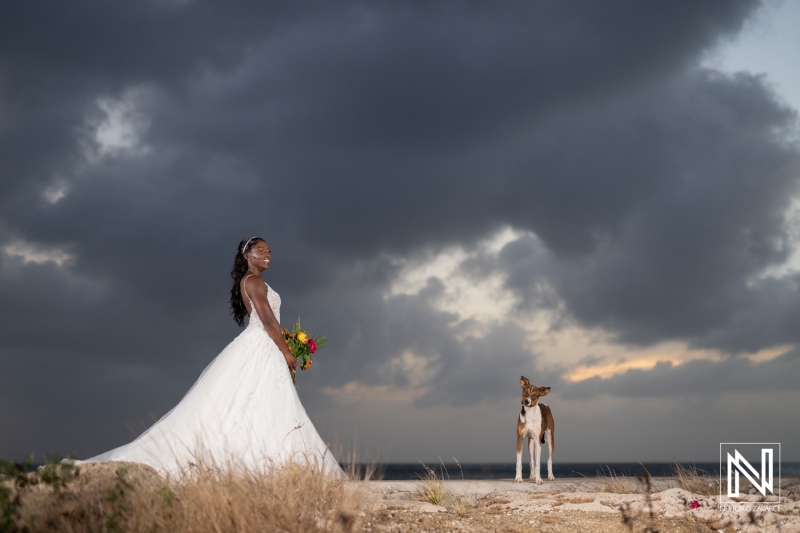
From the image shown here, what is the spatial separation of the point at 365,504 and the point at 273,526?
4.65ft

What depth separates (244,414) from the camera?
373 inches

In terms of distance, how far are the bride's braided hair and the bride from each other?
0.01 meters

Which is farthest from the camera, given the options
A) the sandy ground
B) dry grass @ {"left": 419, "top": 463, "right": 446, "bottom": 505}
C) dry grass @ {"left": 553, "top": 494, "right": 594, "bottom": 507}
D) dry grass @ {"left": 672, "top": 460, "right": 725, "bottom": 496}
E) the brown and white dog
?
the brown and white dog

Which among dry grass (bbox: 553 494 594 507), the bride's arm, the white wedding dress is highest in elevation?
the bride's arm

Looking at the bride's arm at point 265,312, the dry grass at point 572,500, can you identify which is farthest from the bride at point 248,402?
the dry grass at point 572,500

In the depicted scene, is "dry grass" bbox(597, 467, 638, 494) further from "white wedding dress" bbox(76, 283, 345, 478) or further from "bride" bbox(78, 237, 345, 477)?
"bride" bbox(78, 237, 345, 477)

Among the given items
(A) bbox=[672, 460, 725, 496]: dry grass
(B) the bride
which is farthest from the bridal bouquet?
(A) bbox=[672, 460, 725, 496]: dry grass

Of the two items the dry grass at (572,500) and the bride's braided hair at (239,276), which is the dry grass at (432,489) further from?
the bride's braided hair at (239,276)

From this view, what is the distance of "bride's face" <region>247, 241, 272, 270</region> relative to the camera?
10.1m

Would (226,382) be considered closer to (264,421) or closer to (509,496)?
(264,421)

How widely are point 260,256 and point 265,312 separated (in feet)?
2.57

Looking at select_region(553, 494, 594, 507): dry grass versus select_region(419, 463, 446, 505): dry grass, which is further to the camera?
select_region(553, 494, 594, 507): dry grass

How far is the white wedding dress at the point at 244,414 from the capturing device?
9133mm

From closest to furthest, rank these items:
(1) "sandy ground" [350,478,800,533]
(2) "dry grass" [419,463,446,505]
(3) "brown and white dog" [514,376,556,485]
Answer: (1) "sandy ground" [350,478,800,533] < (2) "dry grass" [419,463,446,505] < (3) "brown and white dog" [514,376,556,485]
